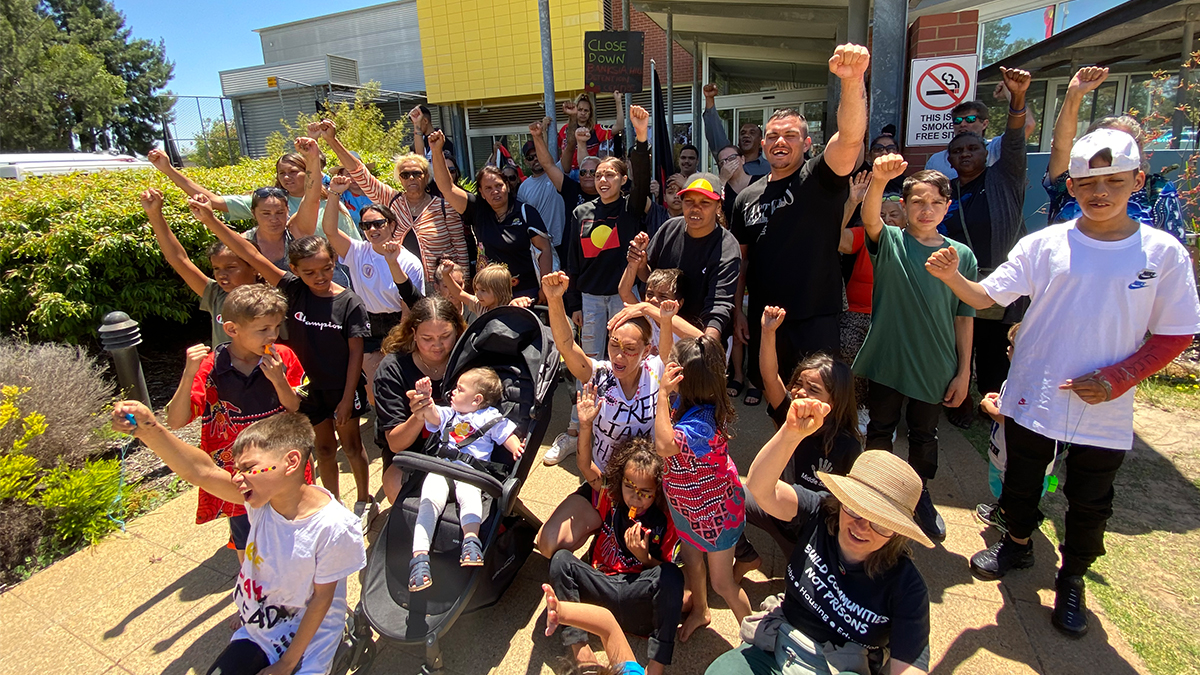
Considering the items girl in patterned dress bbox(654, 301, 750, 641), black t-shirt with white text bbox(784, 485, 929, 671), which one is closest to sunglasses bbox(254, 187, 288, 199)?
girl in patterned dress bbox(654, 301, 750, 641)

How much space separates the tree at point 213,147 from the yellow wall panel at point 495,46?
6872 mm

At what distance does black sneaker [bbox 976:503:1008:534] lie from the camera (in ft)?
9.98

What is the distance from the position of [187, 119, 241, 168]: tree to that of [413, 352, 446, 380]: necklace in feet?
63.2

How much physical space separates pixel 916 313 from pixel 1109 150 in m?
1.08

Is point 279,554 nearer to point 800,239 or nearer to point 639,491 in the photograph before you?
point 639,491

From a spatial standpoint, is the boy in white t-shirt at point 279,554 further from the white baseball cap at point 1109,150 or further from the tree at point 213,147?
the tree at point 213,147

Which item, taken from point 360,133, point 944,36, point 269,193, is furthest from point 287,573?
point 360,133

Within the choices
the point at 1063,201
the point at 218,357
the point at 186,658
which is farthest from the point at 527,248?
the point at 1063,201

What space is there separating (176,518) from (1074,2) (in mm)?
10095

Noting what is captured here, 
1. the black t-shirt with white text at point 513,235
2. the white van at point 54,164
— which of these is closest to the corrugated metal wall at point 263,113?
the white van at point 54,164

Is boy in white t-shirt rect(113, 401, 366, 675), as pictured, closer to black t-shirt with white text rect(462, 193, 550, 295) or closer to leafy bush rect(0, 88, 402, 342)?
black t-shirt with white text rect(462, 193, 550, 295)

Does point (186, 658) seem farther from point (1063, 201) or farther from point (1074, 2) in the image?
point (1074, 2)

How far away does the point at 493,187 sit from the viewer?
16.0 ft

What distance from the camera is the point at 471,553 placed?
2.51m
